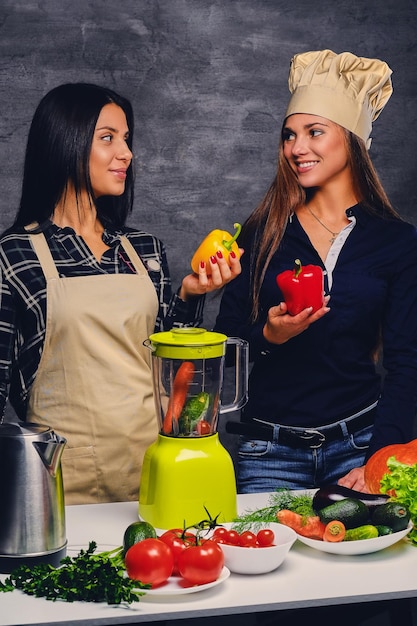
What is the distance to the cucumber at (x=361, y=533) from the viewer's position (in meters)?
2.17

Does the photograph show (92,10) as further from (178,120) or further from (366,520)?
(366,520)

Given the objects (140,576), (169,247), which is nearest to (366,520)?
(140,576)

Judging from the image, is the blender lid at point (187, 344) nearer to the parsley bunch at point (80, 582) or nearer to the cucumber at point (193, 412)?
the cucumber at point (193, 412)

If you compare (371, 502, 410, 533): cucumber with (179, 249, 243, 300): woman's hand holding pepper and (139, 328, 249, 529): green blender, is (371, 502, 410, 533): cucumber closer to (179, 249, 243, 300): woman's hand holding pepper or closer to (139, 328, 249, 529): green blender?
(139, 328, 249, 529): green blender

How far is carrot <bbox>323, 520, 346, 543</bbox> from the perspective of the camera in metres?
2.19

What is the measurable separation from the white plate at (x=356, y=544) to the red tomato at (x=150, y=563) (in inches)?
14.1

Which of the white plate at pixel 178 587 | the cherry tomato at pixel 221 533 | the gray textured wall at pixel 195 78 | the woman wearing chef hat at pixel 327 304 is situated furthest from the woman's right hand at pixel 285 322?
the gray textured wall at pixel 195 78

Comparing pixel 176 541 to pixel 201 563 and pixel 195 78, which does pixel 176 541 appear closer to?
pixel 201 563

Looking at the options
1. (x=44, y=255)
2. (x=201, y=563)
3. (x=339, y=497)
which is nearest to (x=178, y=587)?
(x=201, y=563)

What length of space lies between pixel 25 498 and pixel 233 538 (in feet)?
1.47

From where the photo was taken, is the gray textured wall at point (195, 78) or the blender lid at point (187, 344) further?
the gray textured wall at point (195, 78)

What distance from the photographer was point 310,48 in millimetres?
4477

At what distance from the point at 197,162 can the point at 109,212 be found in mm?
1443

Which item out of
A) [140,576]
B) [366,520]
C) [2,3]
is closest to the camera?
[140,576]
